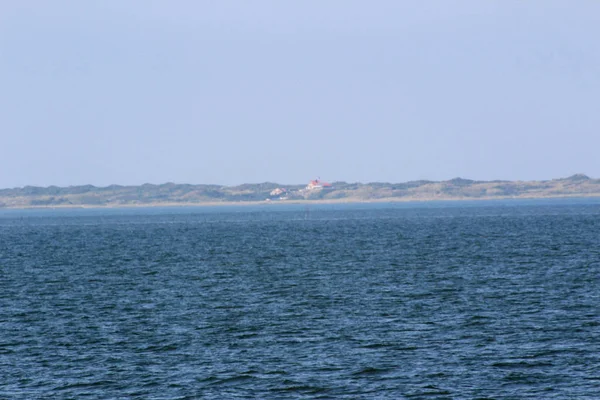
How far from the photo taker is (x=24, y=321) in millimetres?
46312

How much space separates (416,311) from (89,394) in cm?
2162

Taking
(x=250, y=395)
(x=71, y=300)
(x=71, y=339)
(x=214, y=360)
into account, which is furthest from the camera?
(x=71, y=300)

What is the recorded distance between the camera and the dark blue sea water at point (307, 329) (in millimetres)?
31422

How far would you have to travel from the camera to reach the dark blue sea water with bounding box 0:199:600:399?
3142cm

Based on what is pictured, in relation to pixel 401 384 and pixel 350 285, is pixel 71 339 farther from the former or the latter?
pixel 350 285

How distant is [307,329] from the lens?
1678 inches

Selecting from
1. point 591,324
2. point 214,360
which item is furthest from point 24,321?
point 591,324

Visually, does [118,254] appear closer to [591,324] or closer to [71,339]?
[71,339]

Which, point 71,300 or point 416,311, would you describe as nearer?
point 416,311

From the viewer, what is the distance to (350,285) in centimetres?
6181

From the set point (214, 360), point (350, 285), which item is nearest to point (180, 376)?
point (214, 360)

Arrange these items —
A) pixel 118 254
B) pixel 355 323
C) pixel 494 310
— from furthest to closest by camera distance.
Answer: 1. pixel 118 254
2. pixel 494 310
3. pixel 355 323

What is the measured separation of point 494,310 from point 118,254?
60.5 metres

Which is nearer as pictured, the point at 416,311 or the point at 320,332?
the point at 320,332
